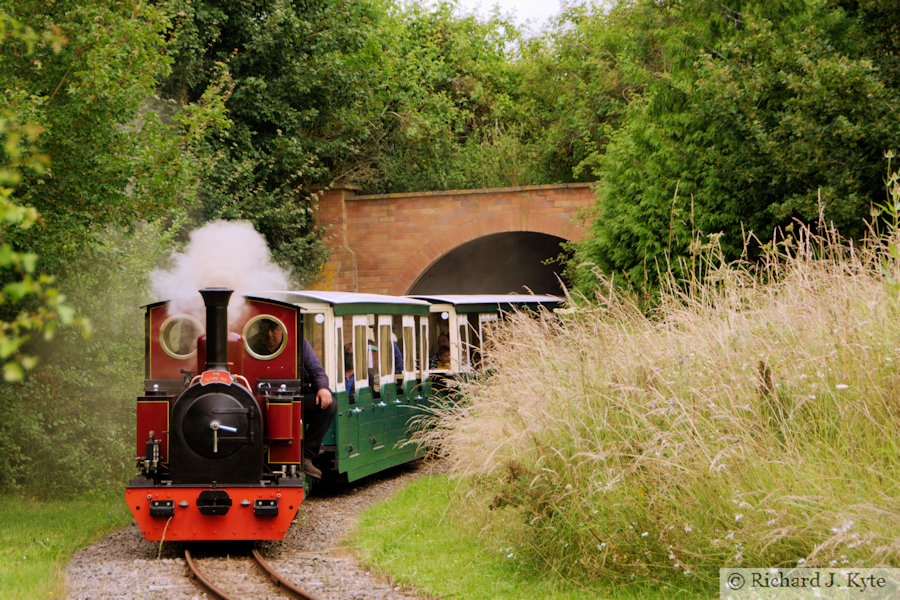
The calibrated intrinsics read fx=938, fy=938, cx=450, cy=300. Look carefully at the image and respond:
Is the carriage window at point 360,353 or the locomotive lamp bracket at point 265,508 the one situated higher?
the carriage window at point 360,353

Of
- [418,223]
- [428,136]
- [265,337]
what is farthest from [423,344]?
[428,136]

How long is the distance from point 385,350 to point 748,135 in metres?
5.83

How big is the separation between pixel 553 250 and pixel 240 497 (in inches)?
818

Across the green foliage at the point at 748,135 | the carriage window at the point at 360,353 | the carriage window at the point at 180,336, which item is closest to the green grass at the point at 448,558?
the carriage window at the point at 360,353

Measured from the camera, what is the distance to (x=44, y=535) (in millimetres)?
8867

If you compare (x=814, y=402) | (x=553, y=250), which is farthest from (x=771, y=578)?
(x=553, y=250)

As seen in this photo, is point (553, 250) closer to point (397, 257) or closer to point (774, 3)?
point (397, 257)

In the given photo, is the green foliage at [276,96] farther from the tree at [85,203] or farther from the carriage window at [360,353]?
the carriage window at [360,353]

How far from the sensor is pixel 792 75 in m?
11.9

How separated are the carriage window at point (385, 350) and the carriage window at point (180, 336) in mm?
4069

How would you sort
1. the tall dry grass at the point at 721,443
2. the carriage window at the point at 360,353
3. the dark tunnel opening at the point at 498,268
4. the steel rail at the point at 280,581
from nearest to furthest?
the tall dry grass at the point at 721,443 < the steel rail at the point at 280,581 < the carriage window at the point at 360,353 < the dark tunnel opening at the point at 498,268

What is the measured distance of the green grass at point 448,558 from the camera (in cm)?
622

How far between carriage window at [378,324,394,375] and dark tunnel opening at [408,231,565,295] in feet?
41.8

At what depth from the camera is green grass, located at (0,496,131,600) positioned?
667 centimetres
